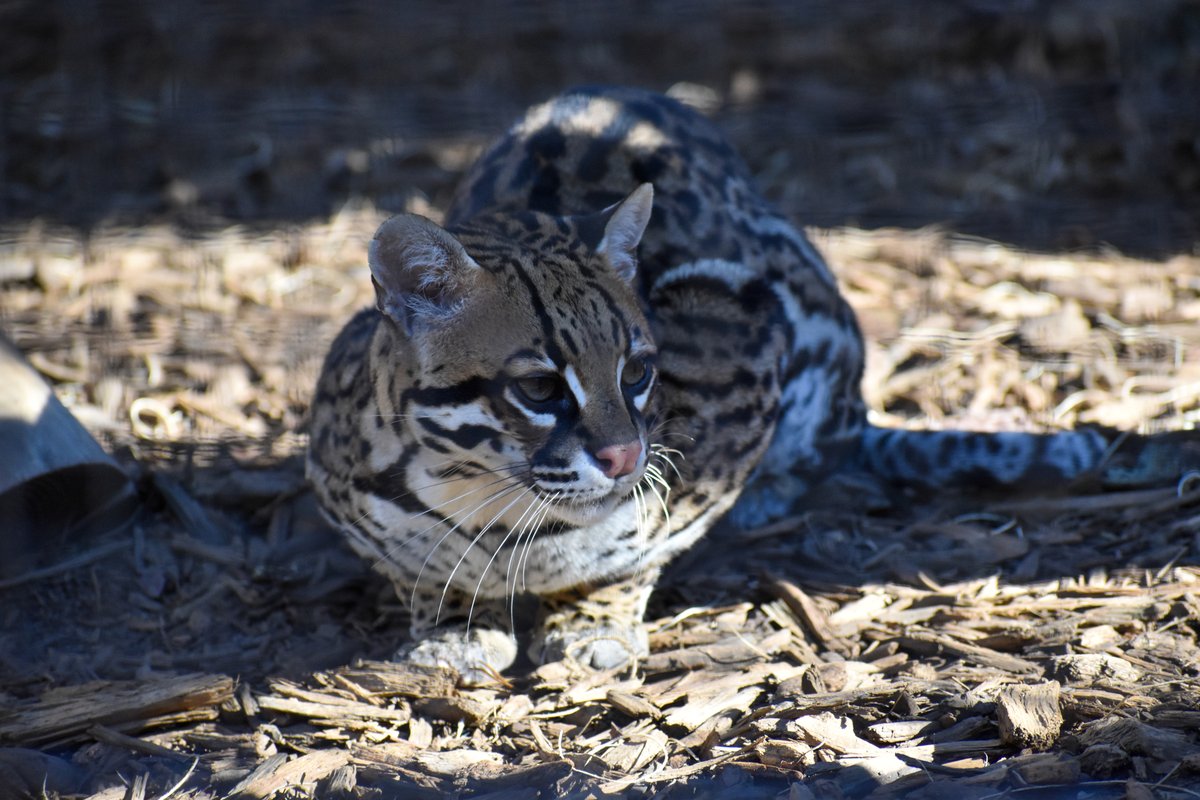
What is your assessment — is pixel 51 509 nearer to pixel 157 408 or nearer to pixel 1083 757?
pixel 157 408

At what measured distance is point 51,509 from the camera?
3.83 metres

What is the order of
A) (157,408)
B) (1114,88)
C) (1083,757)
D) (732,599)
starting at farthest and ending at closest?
1. (1114,88)
2. (157,408)
3. (732,599)
4. (1083,757)

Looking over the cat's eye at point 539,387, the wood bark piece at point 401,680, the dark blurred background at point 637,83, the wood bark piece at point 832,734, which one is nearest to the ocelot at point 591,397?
the cat's eye at point 539,387

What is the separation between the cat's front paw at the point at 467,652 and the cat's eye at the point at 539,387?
859mm

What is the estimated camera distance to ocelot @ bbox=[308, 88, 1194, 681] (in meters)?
3.04

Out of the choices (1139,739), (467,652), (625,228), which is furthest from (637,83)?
(1139,739)

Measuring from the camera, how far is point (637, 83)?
7.97 metres

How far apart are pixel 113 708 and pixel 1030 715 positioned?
2189 mm

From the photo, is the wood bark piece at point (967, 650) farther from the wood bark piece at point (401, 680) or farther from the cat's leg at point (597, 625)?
the wood bark piece at point (401, 680)

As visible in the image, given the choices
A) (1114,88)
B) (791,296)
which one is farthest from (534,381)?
(1114,88)

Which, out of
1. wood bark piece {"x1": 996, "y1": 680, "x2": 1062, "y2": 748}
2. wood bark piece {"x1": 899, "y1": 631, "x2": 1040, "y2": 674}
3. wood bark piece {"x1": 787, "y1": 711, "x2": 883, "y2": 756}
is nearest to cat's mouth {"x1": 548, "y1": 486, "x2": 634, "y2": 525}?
wood bark piece {"x1": 787, "y1": 711, "x2": 883, "y2": 756}

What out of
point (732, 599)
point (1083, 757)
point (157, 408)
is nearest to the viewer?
point (1083, 757)

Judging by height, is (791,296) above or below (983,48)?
below

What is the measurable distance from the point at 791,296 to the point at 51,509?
7.89 ft
